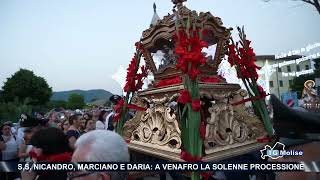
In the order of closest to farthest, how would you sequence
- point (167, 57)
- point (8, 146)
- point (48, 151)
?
1. point (48, 151)
2. point (167, 57)
3. point (8, 146)

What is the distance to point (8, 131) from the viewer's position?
6910mm

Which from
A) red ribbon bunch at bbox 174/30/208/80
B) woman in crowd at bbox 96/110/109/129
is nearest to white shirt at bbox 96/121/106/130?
woman in crowd at bbox 96/110/109/129

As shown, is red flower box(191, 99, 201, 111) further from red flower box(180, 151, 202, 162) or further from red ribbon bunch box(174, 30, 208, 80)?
red flower box(180, 151, 202, 162)

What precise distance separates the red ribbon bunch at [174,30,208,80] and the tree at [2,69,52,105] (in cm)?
4906

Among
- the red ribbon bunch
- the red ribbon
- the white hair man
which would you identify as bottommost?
the red ribbon

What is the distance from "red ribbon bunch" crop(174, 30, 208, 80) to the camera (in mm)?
2605

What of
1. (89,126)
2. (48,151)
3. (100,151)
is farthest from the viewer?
(89,126)

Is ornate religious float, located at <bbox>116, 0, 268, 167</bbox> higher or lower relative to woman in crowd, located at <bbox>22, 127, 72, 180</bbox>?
higher

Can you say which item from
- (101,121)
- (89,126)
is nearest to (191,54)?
(89,126)

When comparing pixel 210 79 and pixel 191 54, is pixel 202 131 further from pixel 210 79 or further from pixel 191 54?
pixel 210 79

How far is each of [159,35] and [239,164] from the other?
1.61 m

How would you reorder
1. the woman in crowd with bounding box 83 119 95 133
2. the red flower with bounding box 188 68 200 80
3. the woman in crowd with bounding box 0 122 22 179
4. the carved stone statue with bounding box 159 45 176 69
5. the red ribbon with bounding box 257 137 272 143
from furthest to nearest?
1. the woman in crowd with bounding box 83 119 95 133
2. the woman in crowd with bounding box 0 122 22 179
3. the carved stone statue with bounding box 159 45 176 69
4. the red ribbon with bounding box 257 137 272 143
5. the red flower with bounding box 188 68 200 80

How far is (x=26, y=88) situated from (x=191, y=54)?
5119 cm

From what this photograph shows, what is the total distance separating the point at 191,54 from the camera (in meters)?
2.61
